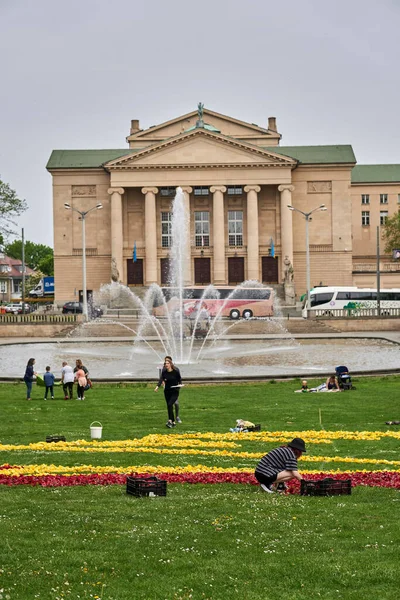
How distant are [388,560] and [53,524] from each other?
4501 millimetres

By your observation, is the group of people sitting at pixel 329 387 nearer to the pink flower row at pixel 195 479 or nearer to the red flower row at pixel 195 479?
the pink flower row at pixel 195 479

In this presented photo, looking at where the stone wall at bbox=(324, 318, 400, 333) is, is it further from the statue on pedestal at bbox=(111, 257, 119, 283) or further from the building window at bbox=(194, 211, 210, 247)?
the building window at bbox=(194, 211, 210, 247)

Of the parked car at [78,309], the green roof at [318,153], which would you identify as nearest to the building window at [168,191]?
the green roof at [318,153]

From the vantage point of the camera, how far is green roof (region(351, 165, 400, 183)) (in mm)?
132500

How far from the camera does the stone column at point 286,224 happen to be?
113 meters

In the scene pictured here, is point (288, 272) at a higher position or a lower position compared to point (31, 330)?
higher

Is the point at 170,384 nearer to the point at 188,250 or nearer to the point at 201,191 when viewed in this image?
the point at 188,250

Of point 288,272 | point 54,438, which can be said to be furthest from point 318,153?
point 54,438

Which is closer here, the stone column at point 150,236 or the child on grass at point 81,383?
the child on grass at point 81,383

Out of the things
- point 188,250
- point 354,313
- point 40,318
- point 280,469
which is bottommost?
point 280,469

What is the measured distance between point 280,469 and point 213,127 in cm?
10429

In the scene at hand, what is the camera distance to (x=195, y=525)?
13.9 m

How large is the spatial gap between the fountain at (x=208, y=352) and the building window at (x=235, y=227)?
34585 mm

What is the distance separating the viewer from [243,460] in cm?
2078
